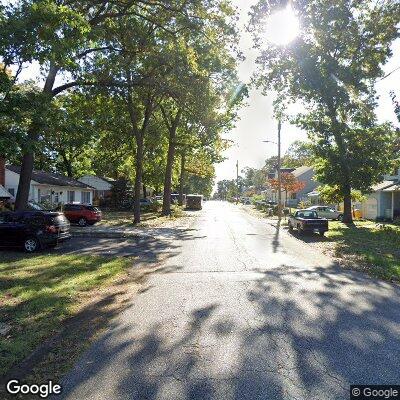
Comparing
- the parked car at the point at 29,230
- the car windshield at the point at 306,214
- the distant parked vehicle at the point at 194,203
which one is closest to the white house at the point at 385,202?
the car windshield at the point at 306,214

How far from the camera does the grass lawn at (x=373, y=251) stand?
526 inches

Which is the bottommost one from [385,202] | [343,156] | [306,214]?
[306,214]

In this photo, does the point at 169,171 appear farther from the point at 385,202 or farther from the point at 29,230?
the point at 29,230

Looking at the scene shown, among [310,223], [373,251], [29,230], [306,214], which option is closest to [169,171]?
[306,214]

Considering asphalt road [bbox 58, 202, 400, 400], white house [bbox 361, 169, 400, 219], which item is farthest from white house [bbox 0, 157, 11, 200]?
white house [bbox 361, 169, 400, 219]

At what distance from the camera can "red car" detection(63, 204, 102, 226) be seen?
30.5 meters

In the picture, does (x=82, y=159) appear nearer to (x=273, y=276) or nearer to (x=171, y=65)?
(x=171, y=65)

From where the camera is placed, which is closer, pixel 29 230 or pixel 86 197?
pixel 29 230

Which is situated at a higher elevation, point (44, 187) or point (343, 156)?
point (343, 156)

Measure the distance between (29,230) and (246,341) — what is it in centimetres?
1299

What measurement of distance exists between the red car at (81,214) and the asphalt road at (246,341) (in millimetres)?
19980

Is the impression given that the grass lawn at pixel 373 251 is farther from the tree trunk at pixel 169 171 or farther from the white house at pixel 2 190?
the white house at pixel 2 190

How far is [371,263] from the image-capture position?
14.7 metres

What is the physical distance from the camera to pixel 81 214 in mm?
30516
